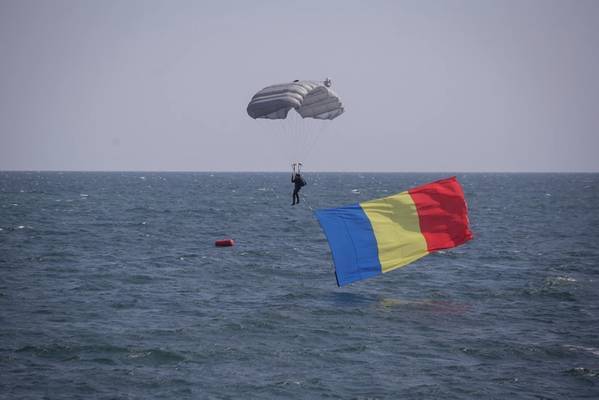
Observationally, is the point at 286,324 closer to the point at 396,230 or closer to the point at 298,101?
the point at 396,230

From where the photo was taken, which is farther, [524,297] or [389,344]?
[524,297]

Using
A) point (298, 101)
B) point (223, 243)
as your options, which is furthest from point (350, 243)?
point (223, 243)

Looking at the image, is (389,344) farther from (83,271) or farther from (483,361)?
(83,271)

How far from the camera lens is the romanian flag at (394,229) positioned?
1112 inches

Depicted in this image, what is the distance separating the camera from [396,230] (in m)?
29.3

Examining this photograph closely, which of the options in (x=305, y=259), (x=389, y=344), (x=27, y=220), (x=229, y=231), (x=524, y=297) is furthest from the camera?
(x=27, y=220)

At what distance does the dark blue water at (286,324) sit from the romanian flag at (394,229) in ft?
7.79

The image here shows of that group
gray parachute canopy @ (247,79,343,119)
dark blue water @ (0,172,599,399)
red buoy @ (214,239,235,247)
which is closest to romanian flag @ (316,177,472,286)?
dark blue water @ (0,172,599,399)

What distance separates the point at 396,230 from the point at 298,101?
7.80m

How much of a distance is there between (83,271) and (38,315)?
11.1m

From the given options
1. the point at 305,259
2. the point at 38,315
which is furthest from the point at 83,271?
the point at 305,259

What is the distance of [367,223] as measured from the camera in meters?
28.9

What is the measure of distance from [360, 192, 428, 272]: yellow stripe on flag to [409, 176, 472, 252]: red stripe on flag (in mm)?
334

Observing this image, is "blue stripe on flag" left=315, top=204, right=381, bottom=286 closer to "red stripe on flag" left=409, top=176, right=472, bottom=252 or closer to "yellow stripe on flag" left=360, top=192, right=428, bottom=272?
"yellow stripe on flag" left=360, top=192, right=428, bottom=272
